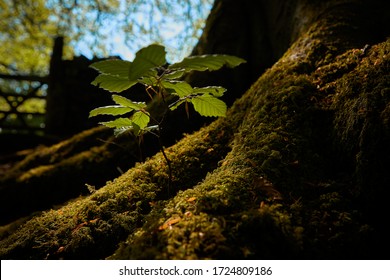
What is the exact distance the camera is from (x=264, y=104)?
2.35 m

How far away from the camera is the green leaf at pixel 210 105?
192cm

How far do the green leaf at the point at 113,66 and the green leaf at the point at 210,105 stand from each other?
1.82 ft

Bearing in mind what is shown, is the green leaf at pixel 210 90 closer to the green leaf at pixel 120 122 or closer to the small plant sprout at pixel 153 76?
the small plant sprout at pixel 153 76

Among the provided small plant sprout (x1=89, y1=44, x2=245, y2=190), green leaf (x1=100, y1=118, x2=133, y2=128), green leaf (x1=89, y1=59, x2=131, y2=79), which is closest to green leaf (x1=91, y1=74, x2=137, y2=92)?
small plant sprout (x1=89, y1=44, x2=245, y2=190)

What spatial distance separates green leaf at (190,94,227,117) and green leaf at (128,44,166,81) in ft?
1.93

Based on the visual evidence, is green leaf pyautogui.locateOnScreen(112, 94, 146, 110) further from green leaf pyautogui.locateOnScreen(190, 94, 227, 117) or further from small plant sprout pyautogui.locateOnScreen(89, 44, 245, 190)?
green leaf pyautogui.locateOnScreen(190, 94, 227, 117)

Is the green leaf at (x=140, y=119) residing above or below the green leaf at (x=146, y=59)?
above

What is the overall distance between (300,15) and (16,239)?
3.91m

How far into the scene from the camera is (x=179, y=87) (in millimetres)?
1685

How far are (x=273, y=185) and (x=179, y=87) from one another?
0.79 meters

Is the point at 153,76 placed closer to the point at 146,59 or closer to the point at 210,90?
the point at 146,59

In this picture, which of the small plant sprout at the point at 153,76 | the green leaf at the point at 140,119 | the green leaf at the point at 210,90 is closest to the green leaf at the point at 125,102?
the small plant sprout at the point at 153,76

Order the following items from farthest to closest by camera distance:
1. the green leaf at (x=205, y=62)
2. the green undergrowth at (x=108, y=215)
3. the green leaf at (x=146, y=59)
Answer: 1. the green undergrowth at (x=108, y=215)
2. the green leaf at (x=205, y=62)
3. the green leaf at (x=146, y=59)

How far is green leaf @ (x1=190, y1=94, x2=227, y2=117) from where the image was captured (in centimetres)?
192
